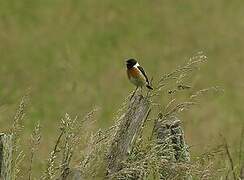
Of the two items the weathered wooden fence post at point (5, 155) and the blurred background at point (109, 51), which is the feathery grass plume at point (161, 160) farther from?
the blurred background at point (109, 51)

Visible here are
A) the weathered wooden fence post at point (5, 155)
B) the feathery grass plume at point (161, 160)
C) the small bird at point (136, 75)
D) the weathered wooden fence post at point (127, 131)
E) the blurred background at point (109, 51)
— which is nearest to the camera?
the weathered wooden fence post at point (5, 155)

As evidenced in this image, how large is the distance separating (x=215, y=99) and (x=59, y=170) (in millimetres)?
12374

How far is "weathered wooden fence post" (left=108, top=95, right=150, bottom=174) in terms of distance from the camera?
145 inches

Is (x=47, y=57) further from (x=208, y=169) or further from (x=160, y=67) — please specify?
(x=208, y=169)

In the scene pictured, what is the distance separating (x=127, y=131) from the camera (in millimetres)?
3781

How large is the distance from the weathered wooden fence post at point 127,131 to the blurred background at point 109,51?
906 centimetres

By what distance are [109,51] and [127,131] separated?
47.1 feet

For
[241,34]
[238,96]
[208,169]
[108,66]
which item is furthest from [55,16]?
[208,169]

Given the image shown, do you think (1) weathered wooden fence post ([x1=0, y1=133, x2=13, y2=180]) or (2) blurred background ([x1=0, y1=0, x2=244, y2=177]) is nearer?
(1) weathered wooden fence post ([x1=0, y1=133, x2=13, y2=180])

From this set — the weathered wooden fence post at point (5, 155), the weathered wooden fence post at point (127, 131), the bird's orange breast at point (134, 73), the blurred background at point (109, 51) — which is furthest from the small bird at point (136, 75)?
the blurred background at point (109, 51)

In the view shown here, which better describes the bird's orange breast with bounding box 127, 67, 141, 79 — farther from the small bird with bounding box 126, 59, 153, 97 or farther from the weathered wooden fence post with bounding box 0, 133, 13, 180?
the weathered wooden fence post with bounding box 0, 133, 13, 180

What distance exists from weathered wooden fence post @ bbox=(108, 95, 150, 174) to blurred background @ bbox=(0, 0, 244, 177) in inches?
357

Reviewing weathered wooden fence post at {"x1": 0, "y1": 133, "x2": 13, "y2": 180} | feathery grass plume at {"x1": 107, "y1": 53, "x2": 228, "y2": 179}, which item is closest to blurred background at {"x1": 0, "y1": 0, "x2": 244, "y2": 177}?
feathery grass plume at {"x1": 107, "y1": 53, "x2": 228, "y2": 179}

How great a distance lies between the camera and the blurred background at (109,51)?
48.7 feet
